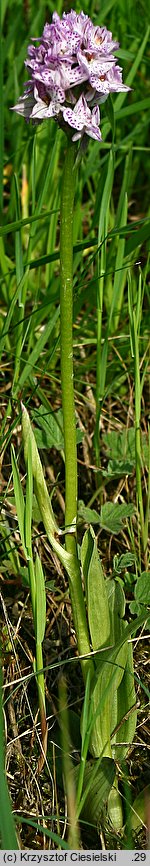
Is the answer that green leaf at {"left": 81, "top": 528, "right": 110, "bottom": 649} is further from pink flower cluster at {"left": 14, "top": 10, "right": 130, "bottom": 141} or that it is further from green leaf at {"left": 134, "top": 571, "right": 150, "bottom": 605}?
pink flower cluster at {"left": 14, "top": 10, "right": 130, "bottom": 141}

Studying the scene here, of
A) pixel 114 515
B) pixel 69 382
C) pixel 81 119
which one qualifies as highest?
pixel 81 119

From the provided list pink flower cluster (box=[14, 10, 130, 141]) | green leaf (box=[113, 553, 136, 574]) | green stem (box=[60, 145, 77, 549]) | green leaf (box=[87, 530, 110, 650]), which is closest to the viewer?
pink flower cluster (box=[14, 10, 130, 141])

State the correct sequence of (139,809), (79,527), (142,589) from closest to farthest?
(139,809) < (142,589) < (79,527)

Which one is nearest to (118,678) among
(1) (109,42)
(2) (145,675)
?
(2) (145,675)

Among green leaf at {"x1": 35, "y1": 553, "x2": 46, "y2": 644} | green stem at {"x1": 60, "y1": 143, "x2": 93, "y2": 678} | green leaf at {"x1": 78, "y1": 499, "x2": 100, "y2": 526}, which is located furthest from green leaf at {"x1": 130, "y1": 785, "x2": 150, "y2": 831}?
green leaf at {"x1": 78, "y1": 499, "x2": 100, "y2": 526}

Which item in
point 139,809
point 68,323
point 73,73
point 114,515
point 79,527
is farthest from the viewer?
point 79,527

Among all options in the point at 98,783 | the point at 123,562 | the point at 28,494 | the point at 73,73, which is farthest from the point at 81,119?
the point at 98,783

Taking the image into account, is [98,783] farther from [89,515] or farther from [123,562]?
[89,515]
